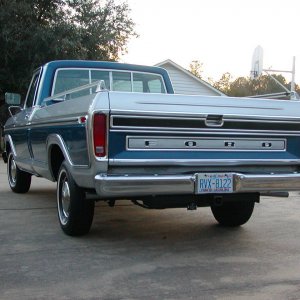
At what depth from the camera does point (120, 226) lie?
632 cm

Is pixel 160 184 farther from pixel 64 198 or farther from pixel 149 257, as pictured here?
pixel 64 198

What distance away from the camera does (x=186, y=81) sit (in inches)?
1006

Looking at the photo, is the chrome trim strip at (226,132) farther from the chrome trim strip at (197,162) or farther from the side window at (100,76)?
the side window at (100,76)

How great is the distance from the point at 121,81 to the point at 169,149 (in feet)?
9.42

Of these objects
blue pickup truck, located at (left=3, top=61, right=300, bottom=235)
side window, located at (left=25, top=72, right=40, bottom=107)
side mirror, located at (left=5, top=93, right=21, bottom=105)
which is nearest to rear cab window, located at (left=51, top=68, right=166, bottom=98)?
side window, located at (left=25, top=72, right=40, bottom=107)

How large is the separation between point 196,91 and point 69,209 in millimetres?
20230

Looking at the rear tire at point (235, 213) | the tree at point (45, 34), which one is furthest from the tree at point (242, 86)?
the rear tire at point (235, 213)

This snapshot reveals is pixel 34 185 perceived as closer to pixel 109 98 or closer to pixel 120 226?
pixel 120 226

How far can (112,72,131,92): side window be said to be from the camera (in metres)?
7.35

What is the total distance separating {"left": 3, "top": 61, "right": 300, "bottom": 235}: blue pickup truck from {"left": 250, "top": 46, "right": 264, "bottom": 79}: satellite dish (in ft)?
46.6

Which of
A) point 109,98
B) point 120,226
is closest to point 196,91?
point 120,226

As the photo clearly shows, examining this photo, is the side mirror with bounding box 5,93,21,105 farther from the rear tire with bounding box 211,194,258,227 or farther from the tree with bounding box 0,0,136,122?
the tree with bounding box 0,0,136,122

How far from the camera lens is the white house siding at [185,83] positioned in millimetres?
24984

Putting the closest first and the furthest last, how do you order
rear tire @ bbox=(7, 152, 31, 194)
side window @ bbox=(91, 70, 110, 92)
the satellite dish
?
1. side window @ bbox=(91, 70, 110, 92)
2. rear tire @ bbox=(7, 152, 31, 194)
3. the satellite dish
